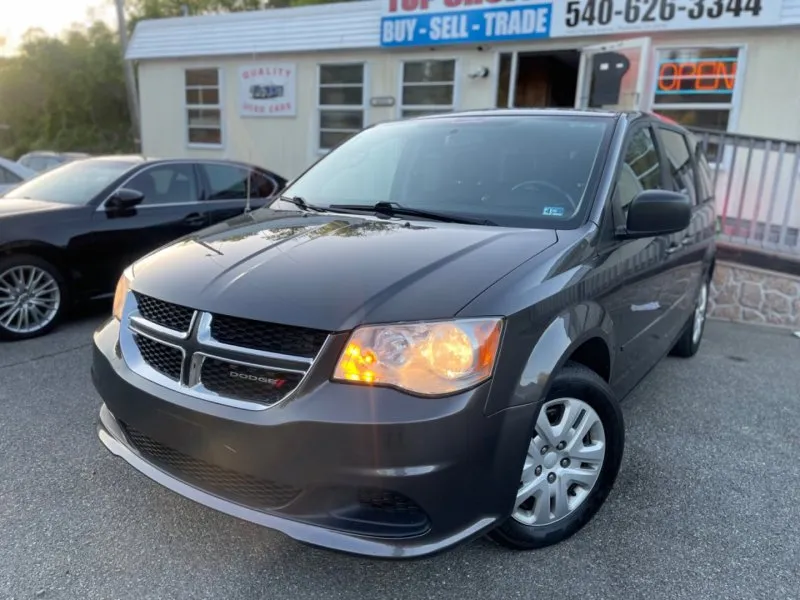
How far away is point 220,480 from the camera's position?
2.05 metres

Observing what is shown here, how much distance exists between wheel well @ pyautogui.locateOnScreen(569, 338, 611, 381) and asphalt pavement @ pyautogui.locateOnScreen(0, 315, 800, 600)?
605 mm

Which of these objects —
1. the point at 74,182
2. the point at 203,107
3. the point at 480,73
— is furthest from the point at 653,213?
the point at 203,107

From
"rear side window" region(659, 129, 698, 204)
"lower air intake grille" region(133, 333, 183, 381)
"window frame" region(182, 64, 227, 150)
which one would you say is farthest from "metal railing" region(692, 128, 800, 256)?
"window frame" region(182, 64, 227, 150)

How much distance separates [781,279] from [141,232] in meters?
6.12

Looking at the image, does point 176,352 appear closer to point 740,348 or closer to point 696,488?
point 696,488

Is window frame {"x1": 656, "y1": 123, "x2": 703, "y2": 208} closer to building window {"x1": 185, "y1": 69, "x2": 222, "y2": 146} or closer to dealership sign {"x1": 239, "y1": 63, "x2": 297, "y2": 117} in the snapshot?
dealership sign {"x1": 239, "y1": 63, "x2": 297, "y2": 117}

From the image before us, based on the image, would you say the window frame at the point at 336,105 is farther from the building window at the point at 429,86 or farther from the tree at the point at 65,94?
the tree at the point at 65,94

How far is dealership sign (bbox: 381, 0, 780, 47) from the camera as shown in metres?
7.62

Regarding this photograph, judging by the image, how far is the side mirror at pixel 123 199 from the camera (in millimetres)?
5172

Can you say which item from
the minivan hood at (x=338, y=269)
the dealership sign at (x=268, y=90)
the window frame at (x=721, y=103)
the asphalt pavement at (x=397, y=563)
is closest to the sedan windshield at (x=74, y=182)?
the asphalt pavement at (x=397, y=563)

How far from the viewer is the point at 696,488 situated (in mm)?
2881

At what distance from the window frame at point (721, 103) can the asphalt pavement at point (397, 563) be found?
5.71 metres

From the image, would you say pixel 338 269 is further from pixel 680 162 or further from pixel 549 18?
pixel 549 18

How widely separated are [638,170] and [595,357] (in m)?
1.15
